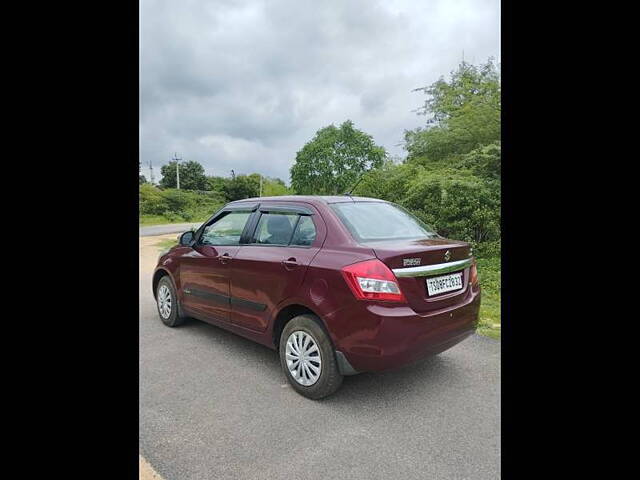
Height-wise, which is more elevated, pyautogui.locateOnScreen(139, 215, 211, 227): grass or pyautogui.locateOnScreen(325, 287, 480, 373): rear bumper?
pyautogui.locateOnScreen(139, 215, 211, 227): grass

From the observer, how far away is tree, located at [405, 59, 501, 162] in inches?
370

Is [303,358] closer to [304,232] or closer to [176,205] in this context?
[304,232]

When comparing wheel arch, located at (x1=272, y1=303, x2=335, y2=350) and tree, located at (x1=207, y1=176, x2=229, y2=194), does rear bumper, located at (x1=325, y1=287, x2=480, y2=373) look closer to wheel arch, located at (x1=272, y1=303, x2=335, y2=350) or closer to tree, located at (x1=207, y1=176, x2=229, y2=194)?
wheel arch, located at (x1=272, y1=303, x2=335, y2=350)

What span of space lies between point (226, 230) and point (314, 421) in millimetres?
2258

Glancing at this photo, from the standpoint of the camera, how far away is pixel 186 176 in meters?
57.4

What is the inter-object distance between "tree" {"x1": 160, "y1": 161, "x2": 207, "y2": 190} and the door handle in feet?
Answer: 180

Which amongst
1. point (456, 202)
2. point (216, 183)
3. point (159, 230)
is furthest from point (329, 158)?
point (216, 183)

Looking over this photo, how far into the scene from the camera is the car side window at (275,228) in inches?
142

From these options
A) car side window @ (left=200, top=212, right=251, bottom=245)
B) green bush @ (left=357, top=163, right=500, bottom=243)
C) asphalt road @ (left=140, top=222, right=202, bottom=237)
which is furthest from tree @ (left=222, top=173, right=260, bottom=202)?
car side window @ (left=200, top=212, right=251, bottom=245)

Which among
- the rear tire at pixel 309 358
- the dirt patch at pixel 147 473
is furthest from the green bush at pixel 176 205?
the dirt patch at pixel 147 473

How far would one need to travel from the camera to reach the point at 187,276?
4566mm

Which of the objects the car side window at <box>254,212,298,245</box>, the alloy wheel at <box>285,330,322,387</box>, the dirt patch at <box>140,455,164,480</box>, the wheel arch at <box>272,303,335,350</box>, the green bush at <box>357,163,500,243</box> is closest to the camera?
the dirt patch at <box>140,455,164,480</box>
